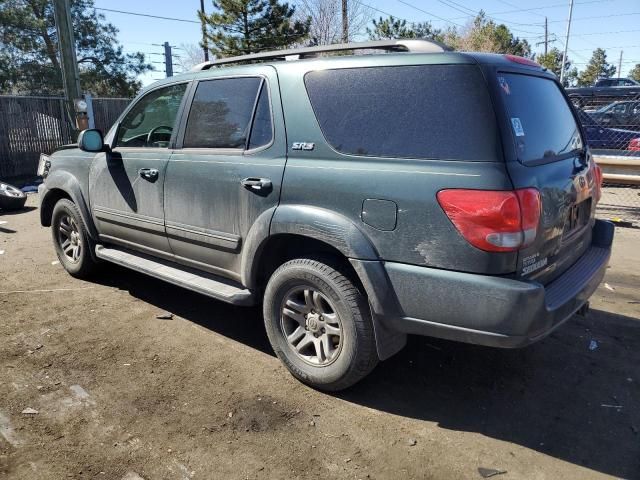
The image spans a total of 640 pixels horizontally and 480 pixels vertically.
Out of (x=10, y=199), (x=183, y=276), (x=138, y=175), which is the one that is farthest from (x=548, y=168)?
(x=10, y=199)

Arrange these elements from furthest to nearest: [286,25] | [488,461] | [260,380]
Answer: [286,25], [260,380], [488,461]

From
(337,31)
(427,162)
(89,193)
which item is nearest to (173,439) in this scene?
(427,162)

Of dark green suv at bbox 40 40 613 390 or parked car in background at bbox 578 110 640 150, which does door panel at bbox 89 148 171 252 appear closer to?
dark green suv at bbox 40 40 613 390

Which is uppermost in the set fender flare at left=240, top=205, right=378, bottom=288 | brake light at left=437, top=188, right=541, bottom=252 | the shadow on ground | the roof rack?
the roof rack

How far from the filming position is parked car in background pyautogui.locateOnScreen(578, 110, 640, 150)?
11320 millimetres

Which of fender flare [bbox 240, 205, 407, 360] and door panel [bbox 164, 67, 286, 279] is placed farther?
door panel [bbox 164, 67, 286, 279]

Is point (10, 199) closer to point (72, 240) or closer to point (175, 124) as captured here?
point (72, 240)

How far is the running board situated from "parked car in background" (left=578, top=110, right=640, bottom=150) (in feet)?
33.7

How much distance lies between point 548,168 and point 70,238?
4562mm

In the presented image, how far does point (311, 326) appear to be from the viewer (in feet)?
10.5

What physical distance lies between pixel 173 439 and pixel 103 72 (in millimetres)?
33129

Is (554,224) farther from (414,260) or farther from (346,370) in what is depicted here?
(346,370)

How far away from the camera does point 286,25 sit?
24.0 m

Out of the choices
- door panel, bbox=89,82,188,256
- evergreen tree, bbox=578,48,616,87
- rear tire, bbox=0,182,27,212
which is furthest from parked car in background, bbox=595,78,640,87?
evergreen tree, bbox=578,48,616,87
